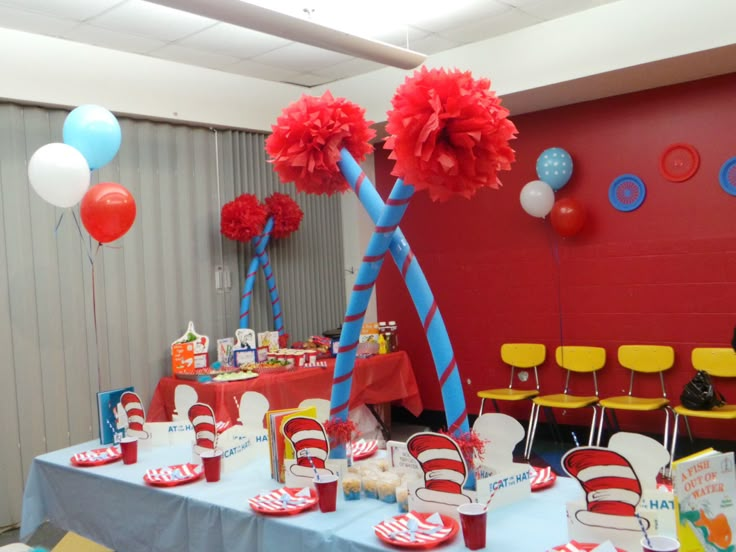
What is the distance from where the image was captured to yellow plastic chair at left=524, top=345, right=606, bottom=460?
5.33 m

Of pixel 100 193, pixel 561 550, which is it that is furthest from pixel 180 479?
pixel 100 193

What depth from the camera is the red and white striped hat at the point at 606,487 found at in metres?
1.81

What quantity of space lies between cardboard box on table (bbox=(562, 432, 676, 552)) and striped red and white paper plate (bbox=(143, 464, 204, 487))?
144cm

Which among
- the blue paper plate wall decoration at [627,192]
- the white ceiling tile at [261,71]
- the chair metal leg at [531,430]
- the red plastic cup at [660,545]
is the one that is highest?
the white ceiling tile at [261,71]

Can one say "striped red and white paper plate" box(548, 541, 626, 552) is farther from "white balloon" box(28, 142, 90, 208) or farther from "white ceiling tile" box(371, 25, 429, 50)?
"white ceiling tile" box(371, 25, 429, 50)

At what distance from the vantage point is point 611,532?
183cm

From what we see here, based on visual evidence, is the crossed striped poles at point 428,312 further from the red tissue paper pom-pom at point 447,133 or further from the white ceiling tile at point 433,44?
the white ceiling tile at point 433,44

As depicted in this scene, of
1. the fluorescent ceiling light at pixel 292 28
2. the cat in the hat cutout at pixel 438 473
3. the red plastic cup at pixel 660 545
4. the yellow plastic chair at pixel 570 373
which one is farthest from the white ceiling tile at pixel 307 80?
the red plastic cup at pixel 660 545

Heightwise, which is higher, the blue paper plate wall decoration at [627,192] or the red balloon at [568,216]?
the blue paper plate wall decoration at [627,192]

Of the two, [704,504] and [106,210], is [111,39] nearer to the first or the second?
[106,210]

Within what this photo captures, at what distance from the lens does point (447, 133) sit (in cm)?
203

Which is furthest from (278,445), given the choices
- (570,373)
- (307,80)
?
(307,80)

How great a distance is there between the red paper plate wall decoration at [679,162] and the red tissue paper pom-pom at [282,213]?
2.93m

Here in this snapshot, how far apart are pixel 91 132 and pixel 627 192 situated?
3872 mm
